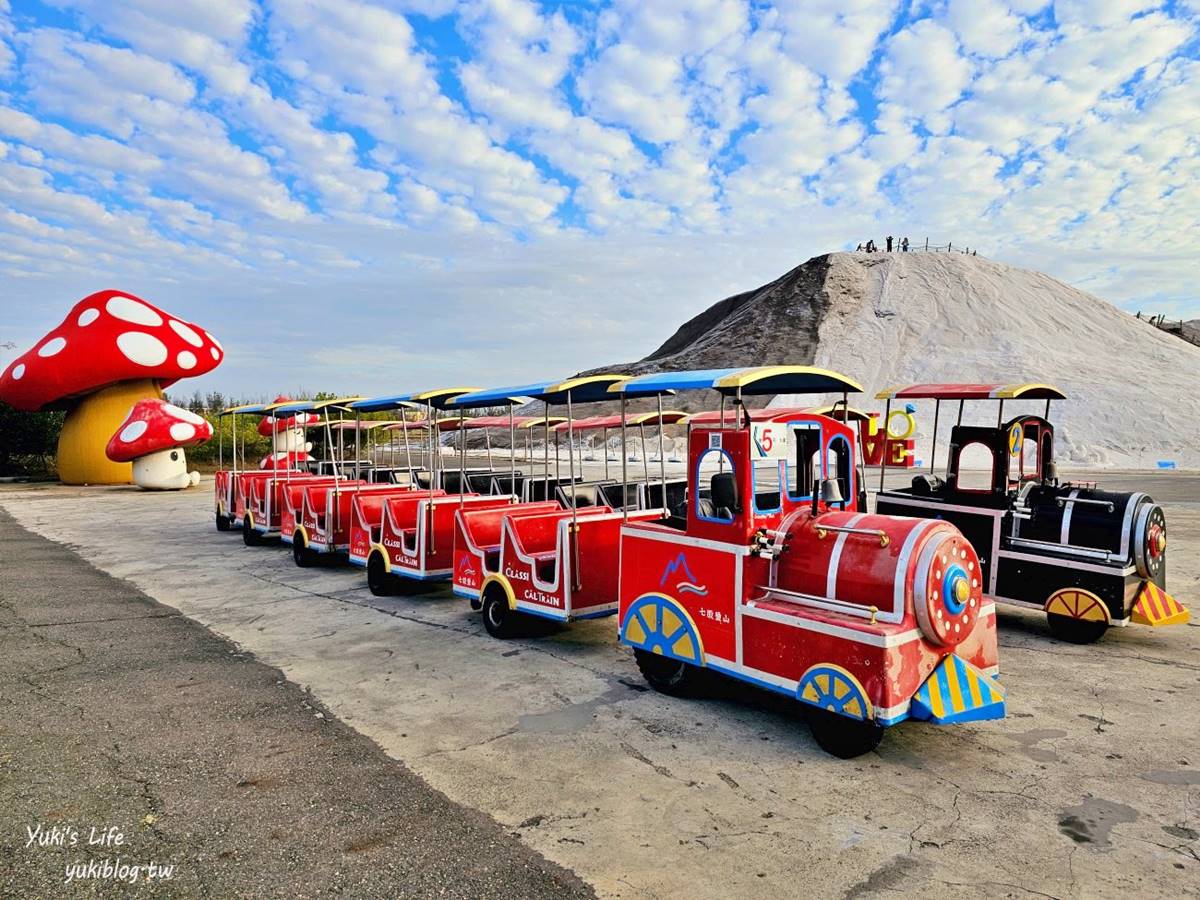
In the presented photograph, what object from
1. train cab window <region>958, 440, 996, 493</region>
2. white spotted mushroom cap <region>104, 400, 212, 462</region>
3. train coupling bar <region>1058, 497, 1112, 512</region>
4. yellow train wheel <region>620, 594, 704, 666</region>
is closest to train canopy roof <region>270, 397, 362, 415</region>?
yellow train wheel <region>620, 594, 704, 666</region>

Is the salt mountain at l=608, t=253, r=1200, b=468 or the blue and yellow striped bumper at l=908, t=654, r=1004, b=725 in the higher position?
the salt mountain at l=608, t=253, r=1200, b=468

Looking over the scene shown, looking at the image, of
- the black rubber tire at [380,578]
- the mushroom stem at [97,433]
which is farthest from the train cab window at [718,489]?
the mushroom stem at [97,433]

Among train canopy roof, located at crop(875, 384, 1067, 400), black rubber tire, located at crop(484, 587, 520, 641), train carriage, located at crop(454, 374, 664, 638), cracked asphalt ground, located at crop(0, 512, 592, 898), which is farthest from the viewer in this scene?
train canopy roof, located at crop(875, 384, 1067, 400)

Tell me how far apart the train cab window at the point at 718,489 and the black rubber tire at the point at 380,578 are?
5.76 m

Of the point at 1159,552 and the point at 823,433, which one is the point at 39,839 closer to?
the point at 823,433

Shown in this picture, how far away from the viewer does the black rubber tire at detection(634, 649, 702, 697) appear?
6641mm

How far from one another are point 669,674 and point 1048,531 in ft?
16.0

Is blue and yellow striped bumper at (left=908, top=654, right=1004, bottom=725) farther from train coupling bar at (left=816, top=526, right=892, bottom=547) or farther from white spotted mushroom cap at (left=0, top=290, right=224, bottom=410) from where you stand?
white spotted mushroom cap at (left=0, top=290, right=224, bottom=410)

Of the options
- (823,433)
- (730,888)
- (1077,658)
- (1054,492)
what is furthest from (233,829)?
(1054,492)

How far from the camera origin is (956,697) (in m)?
5.26

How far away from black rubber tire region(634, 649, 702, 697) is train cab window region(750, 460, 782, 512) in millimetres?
1491

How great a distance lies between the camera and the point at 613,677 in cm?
727

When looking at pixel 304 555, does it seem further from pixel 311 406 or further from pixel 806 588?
pixel 806 588

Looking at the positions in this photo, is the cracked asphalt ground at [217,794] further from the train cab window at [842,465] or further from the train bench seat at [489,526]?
the train cab window at [842,465]
